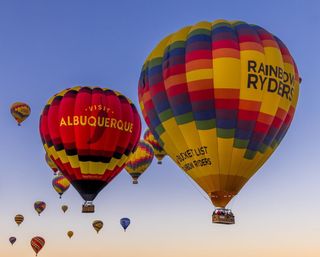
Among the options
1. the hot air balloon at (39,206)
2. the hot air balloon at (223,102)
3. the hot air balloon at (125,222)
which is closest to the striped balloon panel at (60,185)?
the hot air balloon at (125,222)

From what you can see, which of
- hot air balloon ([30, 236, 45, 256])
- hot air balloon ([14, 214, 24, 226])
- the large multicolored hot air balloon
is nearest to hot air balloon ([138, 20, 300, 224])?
the large multicolored hot air balloon

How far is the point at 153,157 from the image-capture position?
3850 centimetres

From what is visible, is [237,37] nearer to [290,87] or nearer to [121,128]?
[290,87]

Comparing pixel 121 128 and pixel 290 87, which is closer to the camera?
pixel 290 87

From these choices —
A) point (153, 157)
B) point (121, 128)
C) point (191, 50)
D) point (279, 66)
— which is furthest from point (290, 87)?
point (153, 157)

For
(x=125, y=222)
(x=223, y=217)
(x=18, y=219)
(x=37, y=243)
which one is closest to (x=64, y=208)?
(x=37, y=243)

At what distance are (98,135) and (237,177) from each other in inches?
331

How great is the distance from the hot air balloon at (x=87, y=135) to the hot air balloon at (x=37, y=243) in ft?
69.8

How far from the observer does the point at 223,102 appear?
837 inches

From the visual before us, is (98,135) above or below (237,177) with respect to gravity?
above

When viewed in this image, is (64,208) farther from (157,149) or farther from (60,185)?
(157,149)

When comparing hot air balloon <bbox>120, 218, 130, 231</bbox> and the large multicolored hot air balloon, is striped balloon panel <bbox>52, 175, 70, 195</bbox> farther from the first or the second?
the large multicolored hot air balloon

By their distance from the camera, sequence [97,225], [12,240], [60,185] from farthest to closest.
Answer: [12,240], [97,225], [60,185]

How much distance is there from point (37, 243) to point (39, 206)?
10.1 feet
